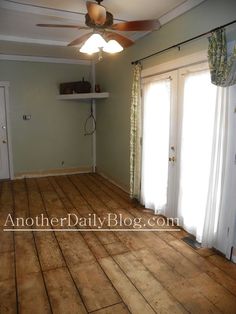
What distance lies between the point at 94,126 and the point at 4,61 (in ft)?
8.00

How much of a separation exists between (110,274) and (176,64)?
2.52m

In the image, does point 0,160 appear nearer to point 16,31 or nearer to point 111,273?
point 16,31

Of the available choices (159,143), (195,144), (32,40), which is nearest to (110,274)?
(195,144)

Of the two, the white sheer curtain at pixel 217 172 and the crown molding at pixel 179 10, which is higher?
the crown molding at pixel 179 10

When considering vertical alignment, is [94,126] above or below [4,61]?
below

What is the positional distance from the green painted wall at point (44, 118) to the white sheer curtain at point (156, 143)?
107 inches

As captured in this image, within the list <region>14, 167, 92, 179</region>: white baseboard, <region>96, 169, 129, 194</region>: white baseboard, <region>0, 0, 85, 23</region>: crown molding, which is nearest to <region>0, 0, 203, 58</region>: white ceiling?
<region>0, 0, 85, 23</region>: crown molding

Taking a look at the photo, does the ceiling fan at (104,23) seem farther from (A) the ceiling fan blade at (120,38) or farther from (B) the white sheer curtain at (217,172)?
(B) the white sheer curtain at (217,172)

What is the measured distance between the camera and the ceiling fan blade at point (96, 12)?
210cm

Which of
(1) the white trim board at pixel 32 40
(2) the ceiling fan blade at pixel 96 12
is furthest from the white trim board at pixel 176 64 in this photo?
(1) the white trim board at pixel 32 40

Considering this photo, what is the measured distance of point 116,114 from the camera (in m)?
4.93

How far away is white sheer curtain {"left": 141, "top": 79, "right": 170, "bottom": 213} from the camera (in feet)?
11.2

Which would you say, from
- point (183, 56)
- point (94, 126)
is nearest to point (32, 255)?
point (183, 56)

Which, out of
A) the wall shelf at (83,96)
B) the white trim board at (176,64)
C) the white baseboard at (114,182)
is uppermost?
the white trim board at (176,64)
